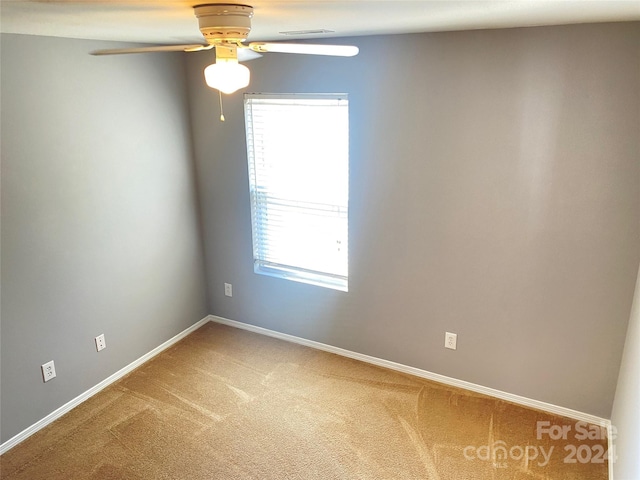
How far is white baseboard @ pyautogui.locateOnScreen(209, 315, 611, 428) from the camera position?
2.88 m

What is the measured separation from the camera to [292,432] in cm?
281

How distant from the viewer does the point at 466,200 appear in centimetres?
280

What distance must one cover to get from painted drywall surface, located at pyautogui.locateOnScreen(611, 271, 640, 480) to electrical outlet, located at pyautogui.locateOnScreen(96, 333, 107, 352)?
2947 millimetres

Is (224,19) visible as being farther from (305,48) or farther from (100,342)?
(100,342)

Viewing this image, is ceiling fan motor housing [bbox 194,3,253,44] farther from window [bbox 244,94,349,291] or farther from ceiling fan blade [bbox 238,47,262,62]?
window [bbox 244,94,349,291]

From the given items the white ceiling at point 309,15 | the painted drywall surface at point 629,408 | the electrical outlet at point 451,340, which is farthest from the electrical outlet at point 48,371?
the painted drywall surface at point 629,408

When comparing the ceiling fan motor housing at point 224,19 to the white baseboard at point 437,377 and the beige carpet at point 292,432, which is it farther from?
the white baseboard at point 437,377

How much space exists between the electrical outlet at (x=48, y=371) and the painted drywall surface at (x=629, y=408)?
9.73 feet

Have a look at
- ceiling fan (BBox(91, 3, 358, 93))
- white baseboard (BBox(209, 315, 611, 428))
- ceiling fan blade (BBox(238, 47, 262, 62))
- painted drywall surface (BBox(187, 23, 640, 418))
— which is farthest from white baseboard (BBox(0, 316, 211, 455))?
ceiling fan blade (BBox(238, 47, 262, 62))

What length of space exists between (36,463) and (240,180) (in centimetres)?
209

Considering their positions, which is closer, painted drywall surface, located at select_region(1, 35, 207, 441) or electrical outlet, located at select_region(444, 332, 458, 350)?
painted drywall surface, located at select_region(1, 35, 207, 441)

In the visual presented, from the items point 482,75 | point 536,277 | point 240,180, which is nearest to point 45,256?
point 240,180

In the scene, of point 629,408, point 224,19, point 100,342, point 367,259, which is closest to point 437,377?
point 367,259

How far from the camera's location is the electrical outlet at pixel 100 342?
316 cm
